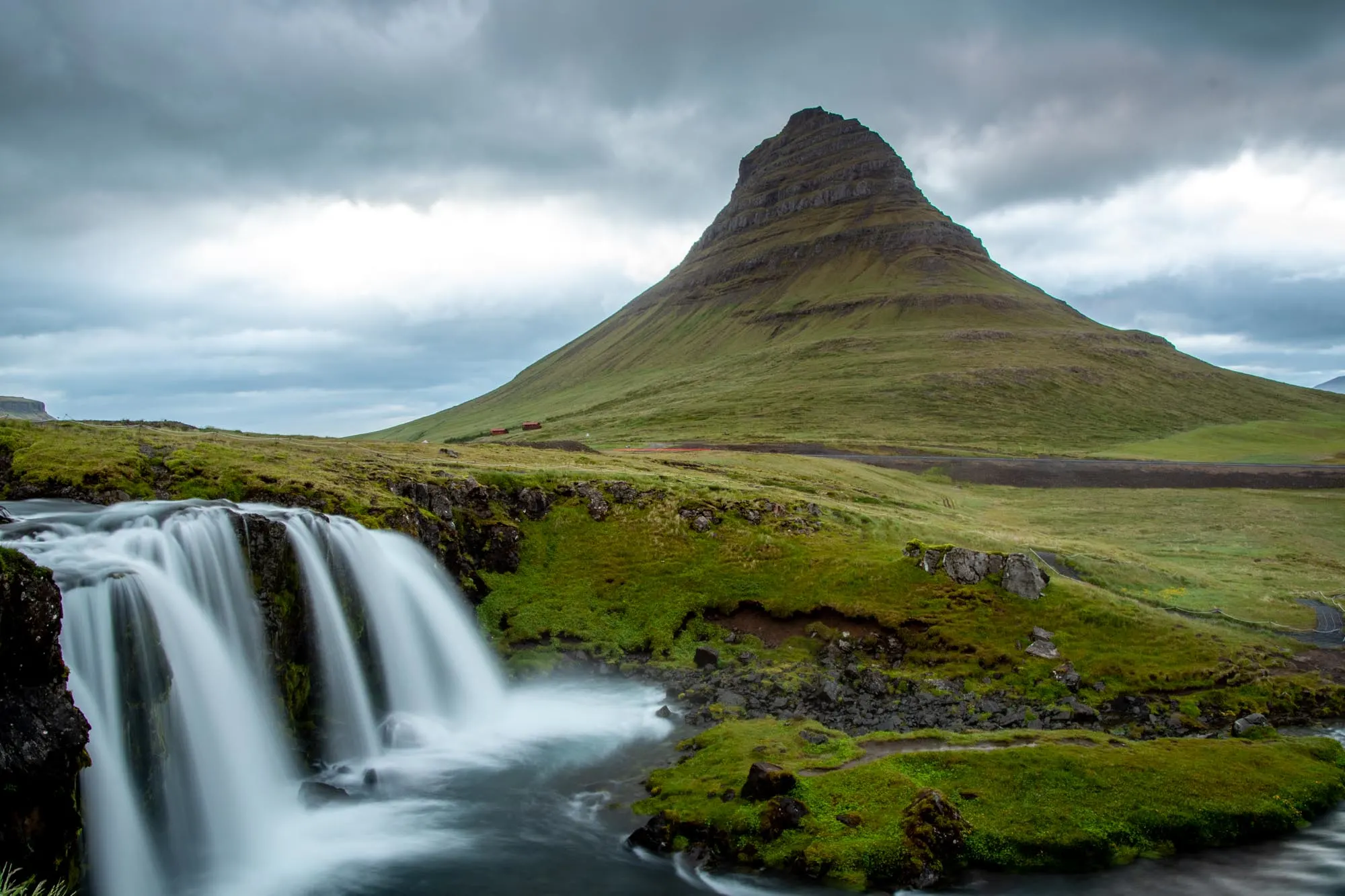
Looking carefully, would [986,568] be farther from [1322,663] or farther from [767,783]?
[767,783]

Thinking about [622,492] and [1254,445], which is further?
[1254,445]

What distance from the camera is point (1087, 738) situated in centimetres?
2248

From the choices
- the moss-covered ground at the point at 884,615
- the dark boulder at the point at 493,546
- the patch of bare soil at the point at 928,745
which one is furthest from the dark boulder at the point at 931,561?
the dark boulder at the point at 493,546

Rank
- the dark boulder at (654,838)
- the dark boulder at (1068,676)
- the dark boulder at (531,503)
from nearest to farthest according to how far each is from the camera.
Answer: the dark boulder at (654,838) < the dark boulder at (1068,676) < the dark boulder at (531,503)

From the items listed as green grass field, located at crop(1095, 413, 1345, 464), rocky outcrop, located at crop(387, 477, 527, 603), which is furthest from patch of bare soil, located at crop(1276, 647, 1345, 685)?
green grass field, located at crop(1095, 413, 1345, 464)

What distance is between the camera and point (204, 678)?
2088 cm

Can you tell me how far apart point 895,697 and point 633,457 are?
146ft

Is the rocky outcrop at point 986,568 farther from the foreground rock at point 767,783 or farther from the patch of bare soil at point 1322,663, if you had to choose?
the foreground rock at point 767,783

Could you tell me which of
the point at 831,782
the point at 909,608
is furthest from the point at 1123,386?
the point at 831,782

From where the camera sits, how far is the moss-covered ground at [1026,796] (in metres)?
17.5

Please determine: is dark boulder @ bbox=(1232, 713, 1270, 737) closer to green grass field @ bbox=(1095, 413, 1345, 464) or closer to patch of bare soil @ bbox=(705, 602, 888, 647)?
patch of bare soil @ bbox=(705, 602, 888, 647)

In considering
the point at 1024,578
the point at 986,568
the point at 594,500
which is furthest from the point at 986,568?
the point at 594,500

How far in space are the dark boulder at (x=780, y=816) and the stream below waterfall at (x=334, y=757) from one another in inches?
48.3

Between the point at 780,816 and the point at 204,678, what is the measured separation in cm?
1543
